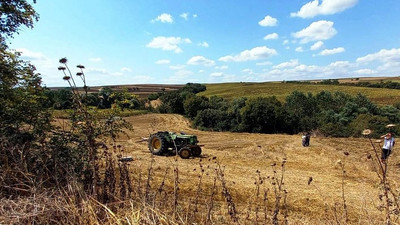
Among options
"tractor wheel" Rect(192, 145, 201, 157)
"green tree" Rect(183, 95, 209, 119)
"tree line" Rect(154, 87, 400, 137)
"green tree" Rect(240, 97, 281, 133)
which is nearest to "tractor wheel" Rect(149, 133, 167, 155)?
"tractor wheel" Rect(192, 145, 201, 157)

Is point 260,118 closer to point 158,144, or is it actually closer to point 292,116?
point 292,116

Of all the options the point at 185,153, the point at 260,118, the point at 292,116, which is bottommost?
the point at 292,116

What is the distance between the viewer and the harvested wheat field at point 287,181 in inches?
205

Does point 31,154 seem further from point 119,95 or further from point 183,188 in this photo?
point 183,188

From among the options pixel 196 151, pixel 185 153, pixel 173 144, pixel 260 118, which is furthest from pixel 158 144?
pixel 260 118

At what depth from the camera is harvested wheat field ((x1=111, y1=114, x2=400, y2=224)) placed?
205 inches

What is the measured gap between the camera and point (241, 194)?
7.83 metres

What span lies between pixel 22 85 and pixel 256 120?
25350 mm

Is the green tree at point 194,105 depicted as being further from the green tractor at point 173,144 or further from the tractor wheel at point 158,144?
the green tractor at point 173,144

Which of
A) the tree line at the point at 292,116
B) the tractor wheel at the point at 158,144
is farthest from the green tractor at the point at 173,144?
the tree line at the point at 292,116

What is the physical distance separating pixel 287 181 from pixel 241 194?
237 centimetres

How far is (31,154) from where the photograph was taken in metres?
4.19

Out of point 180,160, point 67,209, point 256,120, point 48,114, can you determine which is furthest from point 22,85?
point 256,120

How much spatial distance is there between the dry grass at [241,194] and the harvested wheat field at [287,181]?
0.02 meters
